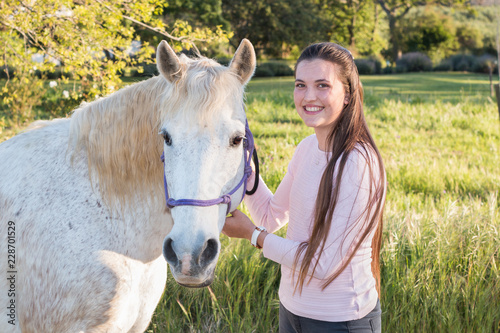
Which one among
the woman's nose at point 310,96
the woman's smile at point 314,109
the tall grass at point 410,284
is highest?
the woman's nose at point 310,96

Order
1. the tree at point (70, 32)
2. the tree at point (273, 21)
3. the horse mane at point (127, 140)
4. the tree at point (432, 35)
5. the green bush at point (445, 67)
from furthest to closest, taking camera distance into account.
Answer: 1. the tree at point (432, 35)
2. the green bush at point (445, 67)
3. the tree at point (273, 21)
4. the tree at point (70, 32)
5. the horse mane at point (127, 140)

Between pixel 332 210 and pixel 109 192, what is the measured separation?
3.32 ft

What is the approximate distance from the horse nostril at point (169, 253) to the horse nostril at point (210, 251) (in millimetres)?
95

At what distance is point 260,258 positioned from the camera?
3.08m

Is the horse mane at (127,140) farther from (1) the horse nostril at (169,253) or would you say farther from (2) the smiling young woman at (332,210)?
(1) the horse nostril at (169,253)

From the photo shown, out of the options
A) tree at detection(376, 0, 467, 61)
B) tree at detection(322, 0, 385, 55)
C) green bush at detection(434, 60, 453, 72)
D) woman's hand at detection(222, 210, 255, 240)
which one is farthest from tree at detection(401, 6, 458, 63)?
woman's hand at detection(222, 210, 255, 240)

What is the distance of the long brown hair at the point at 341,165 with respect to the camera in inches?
60.1

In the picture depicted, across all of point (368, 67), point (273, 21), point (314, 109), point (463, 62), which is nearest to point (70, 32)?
point (314, 109)

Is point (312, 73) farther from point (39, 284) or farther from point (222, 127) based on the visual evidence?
point (39, 284)

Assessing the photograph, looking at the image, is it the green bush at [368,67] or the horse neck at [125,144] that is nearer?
the horse neck at [125,144]

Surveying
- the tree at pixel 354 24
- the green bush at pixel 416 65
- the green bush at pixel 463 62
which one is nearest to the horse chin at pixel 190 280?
the green bush at pixel 416 65

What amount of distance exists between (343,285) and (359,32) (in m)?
35.5

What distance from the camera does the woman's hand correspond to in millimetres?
1797

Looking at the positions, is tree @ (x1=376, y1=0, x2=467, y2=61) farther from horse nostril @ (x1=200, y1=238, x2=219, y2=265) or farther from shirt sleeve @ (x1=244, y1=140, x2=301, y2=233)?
horse nostril @ (x1=200, y1=238, x2=219, y2=265)
